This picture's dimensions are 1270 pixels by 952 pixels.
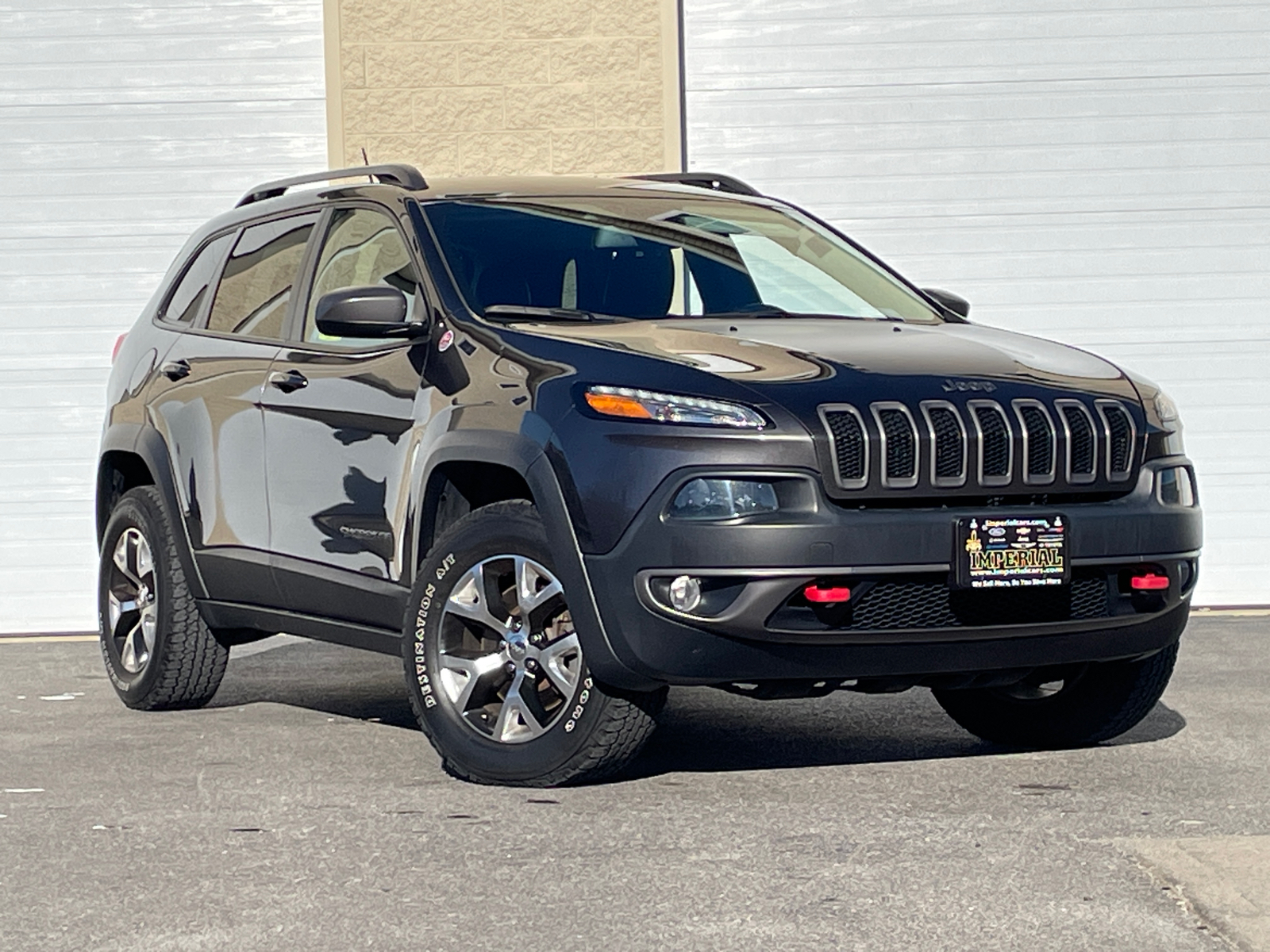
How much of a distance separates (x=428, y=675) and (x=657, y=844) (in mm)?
1192

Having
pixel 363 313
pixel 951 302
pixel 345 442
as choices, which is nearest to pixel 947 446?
pixel 363 313

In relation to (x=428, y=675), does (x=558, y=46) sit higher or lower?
higher

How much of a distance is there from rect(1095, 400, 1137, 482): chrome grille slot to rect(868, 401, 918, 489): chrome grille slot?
2.09ft

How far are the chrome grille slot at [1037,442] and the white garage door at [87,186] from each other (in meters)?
7.21

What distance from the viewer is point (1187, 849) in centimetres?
493

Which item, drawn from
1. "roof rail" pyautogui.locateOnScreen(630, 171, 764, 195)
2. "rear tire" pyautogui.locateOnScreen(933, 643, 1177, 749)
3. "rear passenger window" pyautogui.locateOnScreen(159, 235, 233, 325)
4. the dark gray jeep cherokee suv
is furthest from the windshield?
"rear passenger window" pyautogui.locateOnScreen(159, 235, 233, 325)

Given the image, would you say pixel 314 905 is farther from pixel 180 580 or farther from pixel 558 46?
pixel 558 46

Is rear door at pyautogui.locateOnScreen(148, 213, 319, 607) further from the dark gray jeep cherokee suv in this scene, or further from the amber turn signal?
the amber turn signal

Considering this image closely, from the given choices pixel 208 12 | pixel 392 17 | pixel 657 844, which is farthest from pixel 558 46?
pixel 657 844

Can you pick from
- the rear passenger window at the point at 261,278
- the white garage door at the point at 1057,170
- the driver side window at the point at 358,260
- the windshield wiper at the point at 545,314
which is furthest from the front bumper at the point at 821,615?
Result: the white garage door at the point at 1057,170

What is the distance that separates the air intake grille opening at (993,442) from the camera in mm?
5723

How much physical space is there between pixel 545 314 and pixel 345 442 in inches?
29.0

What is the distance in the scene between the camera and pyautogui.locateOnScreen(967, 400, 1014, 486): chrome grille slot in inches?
225

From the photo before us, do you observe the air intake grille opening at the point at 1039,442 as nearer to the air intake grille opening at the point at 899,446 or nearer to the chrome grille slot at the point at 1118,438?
the chrome grille slot at the point at 1118,438
